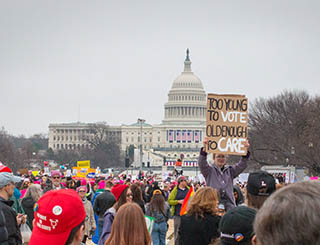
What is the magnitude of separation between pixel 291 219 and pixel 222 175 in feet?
18.1

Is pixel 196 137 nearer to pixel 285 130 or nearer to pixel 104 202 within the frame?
pixel 285 130

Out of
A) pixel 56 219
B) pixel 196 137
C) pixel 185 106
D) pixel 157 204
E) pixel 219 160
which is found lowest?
pixel 157 204

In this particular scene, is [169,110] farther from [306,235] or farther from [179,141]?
[306,235]

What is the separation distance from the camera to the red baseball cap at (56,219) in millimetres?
3889

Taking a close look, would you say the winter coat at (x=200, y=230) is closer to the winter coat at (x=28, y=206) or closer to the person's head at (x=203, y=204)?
the person's head at (x=203, y=204)

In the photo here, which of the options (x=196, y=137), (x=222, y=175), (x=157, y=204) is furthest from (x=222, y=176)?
(x=196, y=137)

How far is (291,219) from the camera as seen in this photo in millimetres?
2688

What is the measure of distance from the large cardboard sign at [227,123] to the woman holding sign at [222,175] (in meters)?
0.13

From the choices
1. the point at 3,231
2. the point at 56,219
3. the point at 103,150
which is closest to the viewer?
the point at 56,219

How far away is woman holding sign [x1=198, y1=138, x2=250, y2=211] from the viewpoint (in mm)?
8055

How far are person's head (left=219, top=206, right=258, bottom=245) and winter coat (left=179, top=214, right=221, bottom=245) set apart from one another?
1.56 metres

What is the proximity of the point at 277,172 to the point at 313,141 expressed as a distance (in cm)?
1575

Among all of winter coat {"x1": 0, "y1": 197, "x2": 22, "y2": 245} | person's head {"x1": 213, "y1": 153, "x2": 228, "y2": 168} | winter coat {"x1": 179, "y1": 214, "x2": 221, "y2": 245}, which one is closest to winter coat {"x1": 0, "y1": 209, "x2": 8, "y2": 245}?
winter coat {"x1": 0, "y1": 197, "x2": 22, "y2": 245}

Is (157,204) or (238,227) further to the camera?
Answer: (157,204)
